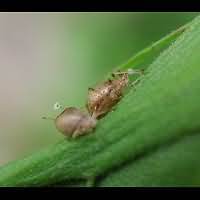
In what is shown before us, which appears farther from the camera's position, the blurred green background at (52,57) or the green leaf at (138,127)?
the blurred green background at (52,57)

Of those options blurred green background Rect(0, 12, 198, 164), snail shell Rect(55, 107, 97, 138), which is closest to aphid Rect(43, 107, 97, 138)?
snail shell Rect(55, 107, 97, 138)

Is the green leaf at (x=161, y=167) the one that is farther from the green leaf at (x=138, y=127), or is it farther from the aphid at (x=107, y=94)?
the aphid at (x=107, y=94)

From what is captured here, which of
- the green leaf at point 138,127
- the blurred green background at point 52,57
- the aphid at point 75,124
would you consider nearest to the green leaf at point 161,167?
the green leaf at point 138,127

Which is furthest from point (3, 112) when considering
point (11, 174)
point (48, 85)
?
point (11, 174)

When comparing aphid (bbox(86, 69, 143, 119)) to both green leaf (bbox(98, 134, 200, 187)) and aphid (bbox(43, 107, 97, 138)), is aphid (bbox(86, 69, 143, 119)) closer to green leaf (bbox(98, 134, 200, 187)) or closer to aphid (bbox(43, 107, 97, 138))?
aphid (bbox(43, 107, 97, 138))

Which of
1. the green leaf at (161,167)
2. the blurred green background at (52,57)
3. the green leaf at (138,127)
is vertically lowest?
the green leaf at (161,167)

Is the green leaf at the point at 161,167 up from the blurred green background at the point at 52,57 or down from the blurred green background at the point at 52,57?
down
